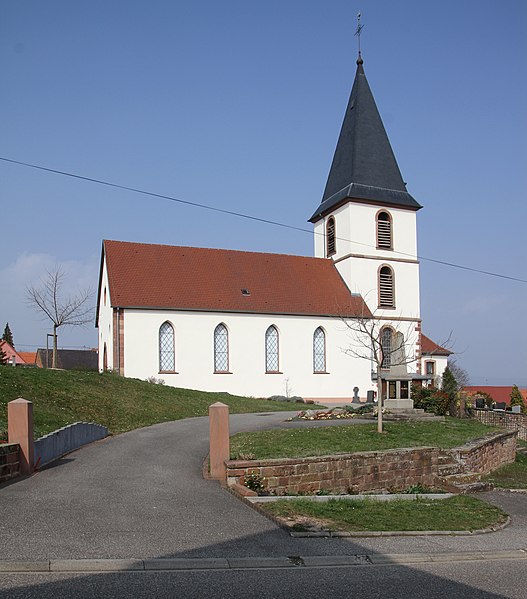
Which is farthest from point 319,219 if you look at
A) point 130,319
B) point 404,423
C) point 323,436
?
point 323,436

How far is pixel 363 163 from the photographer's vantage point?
4453cm

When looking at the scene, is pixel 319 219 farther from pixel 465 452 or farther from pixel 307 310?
pixel 465 452

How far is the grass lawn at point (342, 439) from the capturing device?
49.6 ft

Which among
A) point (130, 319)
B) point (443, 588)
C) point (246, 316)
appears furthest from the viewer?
point (246, 316)

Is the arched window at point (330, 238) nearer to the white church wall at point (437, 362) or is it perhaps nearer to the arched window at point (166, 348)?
the white church wall at point (437, 362)

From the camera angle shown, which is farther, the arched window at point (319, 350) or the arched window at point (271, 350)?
the arched window at point (319, 350)

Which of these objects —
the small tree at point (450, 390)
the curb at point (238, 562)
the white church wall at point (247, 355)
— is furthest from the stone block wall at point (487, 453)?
the white church wall at point (247, 355)

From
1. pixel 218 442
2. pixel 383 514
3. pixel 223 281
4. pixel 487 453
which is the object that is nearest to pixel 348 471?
pixel 218 442

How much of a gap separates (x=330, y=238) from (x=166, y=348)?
1483 centimetres

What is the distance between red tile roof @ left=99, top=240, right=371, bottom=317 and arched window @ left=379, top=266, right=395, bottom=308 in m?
1.83

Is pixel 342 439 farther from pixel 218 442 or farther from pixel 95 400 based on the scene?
pixel 95 400

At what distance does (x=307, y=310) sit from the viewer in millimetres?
40438

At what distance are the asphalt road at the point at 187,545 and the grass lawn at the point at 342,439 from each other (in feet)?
9.26

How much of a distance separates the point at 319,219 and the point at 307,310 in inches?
356
